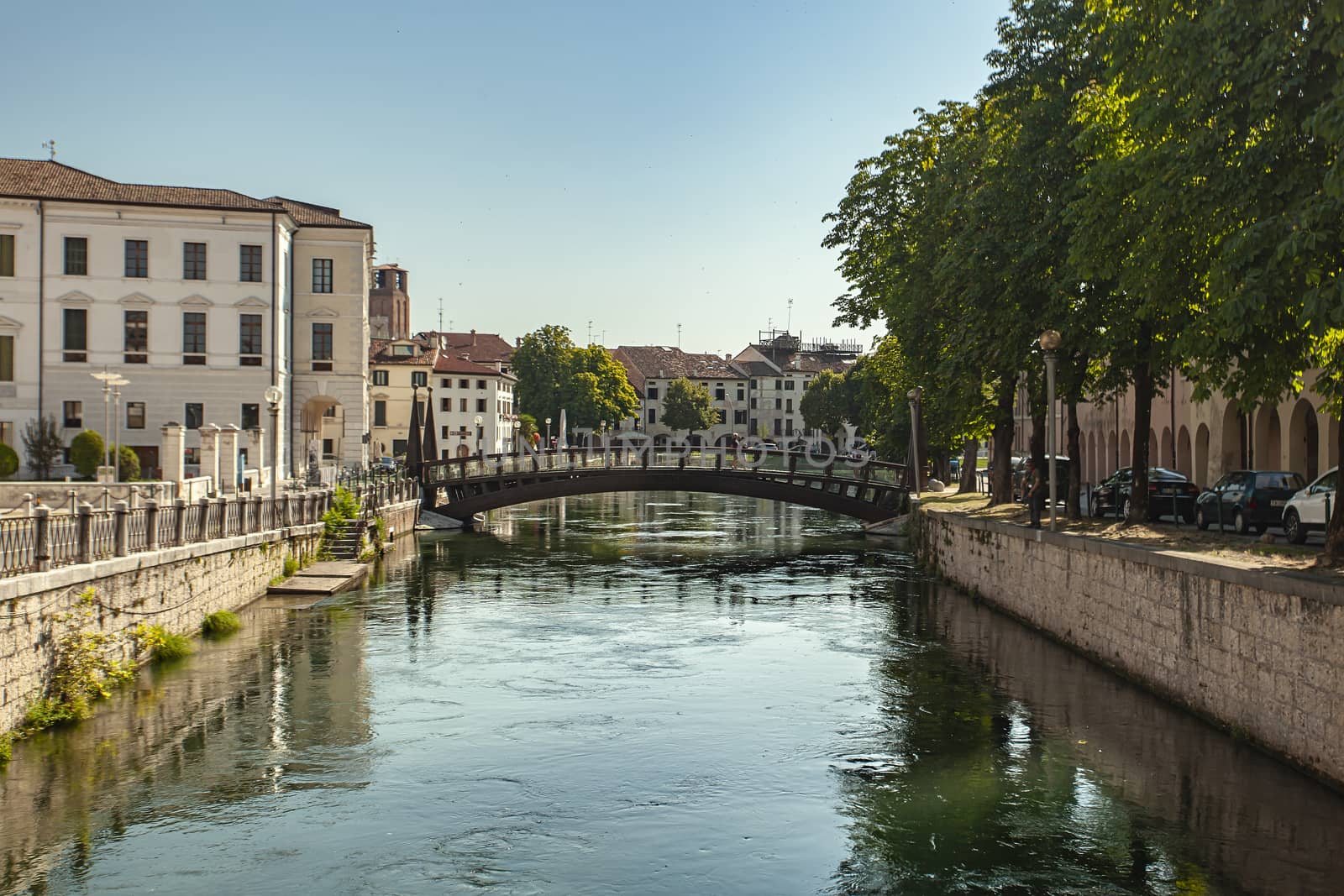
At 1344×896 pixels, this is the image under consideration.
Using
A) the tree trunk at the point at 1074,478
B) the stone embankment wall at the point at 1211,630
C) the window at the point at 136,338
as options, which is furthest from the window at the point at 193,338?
the stone embankment wall at the point at 1211,630

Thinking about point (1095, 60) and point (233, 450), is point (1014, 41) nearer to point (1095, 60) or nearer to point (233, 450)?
point (1095, 60)

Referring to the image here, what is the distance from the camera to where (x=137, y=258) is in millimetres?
50312

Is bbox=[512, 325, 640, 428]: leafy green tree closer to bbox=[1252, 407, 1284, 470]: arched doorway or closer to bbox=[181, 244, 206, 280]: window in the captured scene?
bbox=[181, 244, 206, 280]: window

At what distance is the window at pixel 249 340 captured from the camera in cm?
5103

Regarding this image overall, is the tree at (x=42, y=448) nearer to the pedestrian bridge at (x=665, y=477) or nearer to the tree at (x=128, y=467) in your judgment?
the tree at (x=128, y=467)

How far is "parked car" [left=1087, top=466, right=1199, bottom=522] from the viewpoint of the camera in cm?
2980

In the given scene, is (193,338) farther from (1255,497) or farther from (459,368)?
(459,368)

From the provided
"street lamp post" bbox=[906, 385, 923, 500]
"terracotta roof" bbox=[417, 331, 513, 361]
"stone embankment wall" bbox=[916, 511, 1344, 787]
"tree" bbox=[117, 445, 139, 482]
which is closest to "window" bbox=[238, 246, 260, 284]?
"tree" bbox=[117, 445, 139, 482]

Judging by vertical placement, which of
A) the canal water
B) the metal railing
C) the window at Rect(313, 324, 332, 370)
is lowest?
the canal water

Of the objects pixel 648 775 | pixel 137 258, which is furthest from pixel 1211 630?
pixel 137 258

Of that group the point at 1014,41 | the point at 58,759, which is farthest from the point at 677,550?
the point at 58,759

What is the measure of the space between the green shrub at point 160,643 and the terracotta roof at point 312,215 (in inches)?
1371

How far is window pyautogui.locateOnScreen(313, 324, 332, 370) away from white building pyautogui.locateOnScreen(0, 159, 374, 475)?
126cm

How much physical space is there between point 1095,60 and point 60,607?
20.7 m
